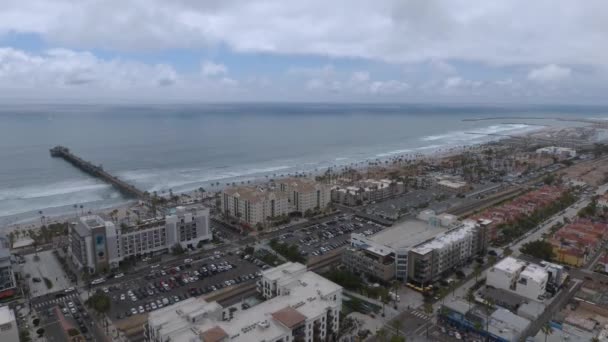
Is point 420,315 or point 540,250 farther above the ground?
point 540,250

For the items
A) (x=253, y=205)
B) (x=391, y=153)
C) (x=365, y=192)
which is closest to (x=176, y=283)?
(x=253, y=205)

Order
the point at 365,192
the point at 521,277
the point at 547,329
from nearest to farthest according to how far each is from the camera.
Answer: the point at 547,329 → the point at 521,277 → the point at 365,192

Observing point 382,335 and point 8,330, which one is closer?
point 8,330

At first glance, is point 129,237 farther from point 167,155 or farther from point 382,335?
point 167,155

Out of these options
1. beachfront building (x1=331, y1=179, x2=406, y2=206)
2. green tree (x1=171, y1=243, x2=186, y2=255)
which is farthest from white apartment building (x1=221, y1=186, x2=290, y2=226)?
green tree (x1=171, y1=243, x2=186, y2=255)

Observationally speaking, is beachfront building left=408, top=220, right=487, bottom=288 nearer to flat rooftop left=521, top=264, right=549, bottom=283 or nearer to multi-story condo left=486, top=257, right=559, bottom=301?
multi-story condo left=486, top=257, right=559, bottom=301

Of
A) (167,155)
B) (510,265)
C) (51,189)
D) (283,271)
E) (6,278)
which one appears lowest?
(510,265)

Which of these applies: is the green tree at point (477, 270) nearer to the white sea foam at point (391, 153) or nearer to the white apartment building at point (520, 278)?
the white apartment building at point (520, 278)

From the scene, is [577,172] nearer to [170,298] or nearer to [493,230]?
[493,230]

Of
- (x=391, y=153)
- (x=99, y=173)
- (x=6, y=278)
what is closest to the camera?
(x=6, y=278)
